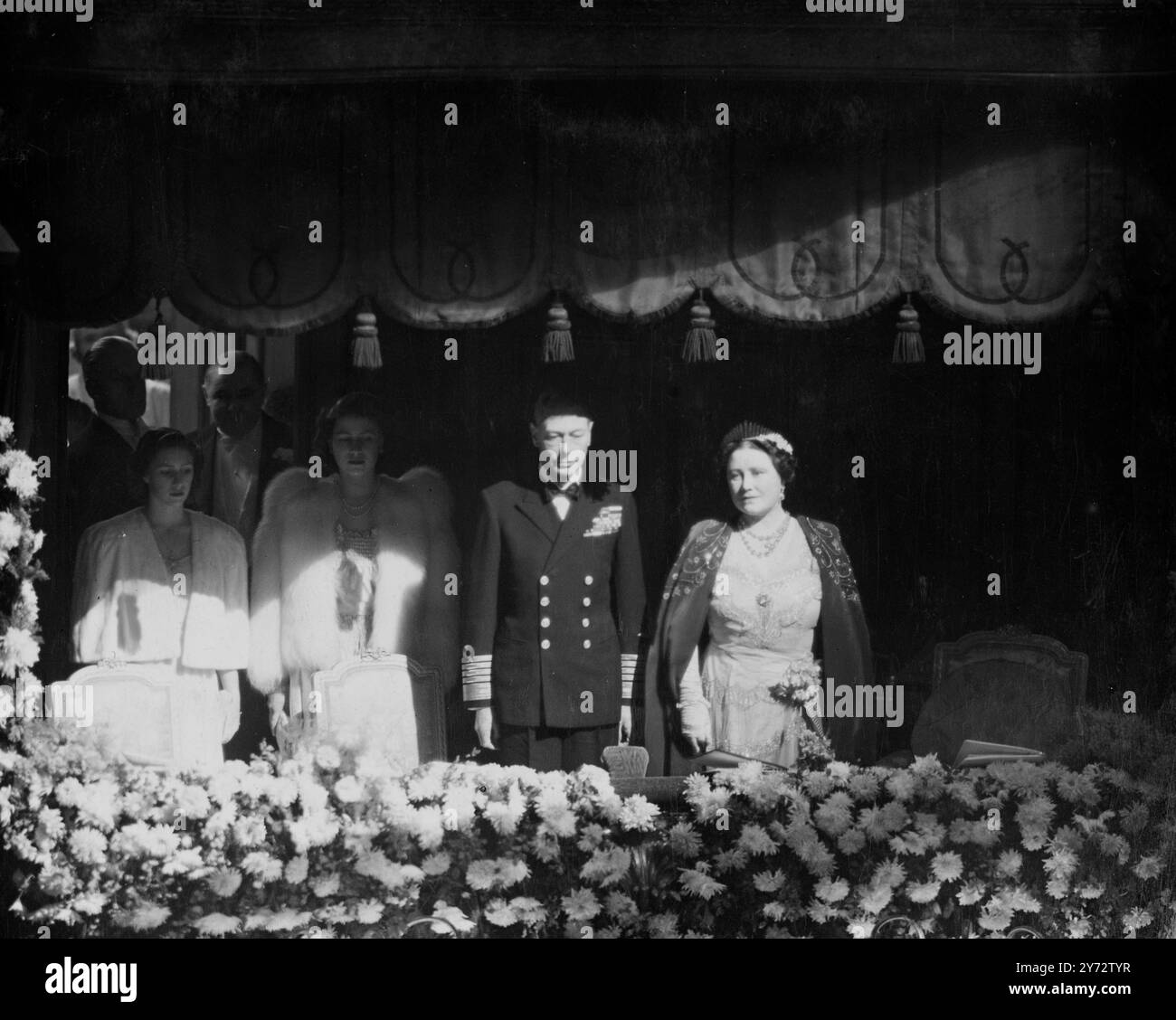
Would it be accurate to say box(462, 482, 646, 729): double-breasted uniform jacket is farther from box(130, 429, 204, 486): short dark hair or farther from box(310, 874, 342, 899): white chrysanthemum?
box(130, 429, 204, 486): short dark hair

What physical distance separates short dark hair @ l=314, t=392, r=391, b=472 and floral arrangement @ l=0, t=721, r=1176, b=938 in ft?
3.80

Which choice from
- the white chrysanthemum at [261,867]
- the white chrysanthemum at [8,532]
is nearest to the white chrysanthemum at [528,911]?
the white chrysanthemum at [261,867]

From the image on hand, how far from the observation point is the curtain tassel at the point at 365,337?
6.82 m

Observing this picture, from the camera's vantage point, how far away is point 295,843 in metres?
6.58

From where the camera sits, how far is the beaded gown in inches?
270

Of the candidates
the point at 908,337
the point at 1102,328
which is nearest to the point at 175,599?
the point at 908,337

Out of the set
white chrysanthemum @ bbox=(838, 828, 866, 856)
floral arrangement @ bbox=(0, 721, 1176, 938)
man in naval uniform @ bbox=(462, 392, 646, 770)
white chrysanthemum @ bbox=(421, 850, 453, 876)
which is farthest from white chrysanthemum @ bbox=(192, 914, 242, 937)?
white chrysanthemum @ bbox=(838, 828, 866, 856)

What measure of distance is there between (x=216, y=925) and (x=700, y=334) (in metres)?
2.88

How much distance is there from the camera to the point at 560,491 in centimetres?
694

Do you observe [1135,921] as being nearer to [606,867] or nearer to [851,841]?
[851,841]

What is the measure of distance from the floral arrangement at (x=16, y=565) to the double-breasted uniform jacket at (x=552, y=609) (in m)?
1.67

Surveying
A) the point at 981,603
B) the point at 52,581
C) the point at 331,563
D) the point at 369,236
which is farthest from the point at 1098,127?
the point at 52,581

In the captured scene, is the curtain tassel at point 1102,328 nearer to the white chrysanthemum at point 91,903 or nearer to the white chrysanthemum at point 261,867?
the white chrysanthemum at point 261,867
